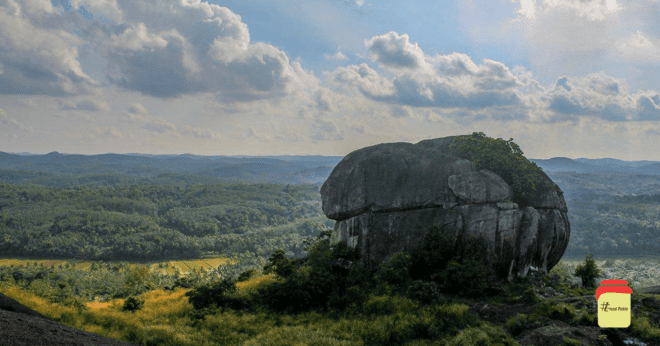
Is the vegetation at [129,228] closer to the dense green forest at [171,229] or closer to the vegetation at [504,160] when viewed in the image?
the dense green forest at [171,229]

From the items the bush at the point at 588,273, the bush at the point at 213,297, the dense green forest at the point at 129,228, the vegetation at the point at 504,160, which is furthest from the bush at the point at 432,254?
the dense green forest at the point at 129,228

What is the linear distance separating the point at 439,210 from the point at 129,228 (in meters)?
145

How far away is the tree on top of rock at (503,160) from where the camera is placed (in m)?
22.7

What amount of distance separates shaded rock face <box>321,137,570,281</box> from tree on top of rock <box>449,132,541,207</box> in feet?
2.56

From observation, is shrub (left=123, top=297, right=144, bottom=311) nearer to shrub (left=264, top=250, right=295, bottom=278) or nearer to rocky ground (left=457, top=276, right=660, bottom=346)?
shrub (left=264, top=250, right=295, bottom=278)

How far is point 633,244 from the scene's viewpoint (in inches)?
5103

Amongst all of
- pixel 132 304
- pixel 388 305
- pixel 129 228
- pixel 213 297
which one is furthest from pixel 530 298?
pixel 129 228

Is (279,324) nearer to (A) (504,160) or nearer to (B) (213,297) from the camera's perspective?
(B) (213,297)

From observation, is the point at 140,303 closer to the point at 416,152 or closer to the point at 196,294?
the point at 196,294

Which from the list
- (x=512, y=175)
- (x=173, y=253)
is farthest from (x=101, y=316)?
(x=173, y=253)

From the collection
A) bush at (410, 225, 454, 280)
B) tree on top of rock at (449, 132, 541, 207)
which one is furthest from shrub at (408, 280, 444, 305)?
tree on top of rock at (449, 132, 541, 207)

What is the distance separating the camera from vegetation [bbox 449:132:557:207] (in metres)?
22.7

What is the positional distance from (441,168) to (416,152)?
2.75 m

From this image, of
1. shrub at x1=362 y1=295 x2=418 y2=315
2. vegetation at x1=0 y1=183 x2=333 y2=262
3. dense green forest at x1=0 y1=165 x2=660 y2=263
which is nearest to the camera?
shrub at x1=362 y1=295 x2=418 y2=315
